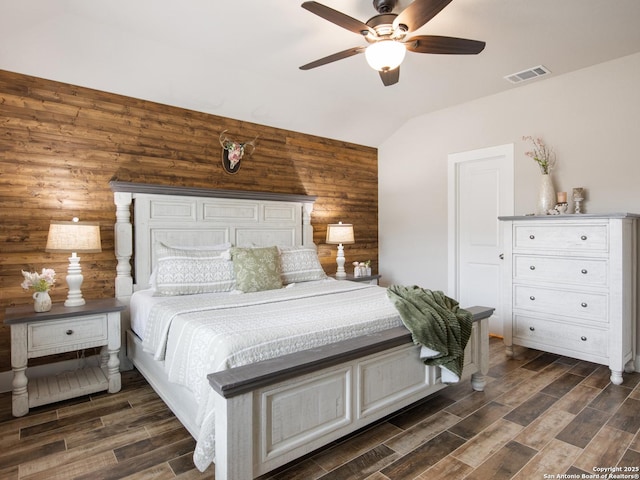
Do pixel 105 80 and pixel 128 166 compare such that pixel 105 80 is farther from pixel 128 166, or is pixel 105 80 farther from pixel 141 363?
pixel 141 363

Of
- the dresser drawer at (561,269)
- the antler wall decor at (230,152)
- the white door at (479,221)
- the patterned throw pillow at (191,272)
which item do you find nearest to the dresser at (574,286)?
the dresser drawer at (561,269)

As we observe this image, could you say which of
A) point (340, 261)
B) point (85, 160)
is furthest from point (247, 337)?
point (340, 261)

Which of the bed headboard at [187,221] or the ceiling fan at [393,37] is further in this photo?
the bed headboard at [187,221]

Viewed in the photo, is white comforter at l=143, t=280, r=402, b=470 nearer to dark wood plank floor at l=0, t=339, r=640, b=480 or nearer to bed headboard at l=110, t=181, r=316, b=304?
dark wood plank floor at l=0, t=339, r=640, b=480

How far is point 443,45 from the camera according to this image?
2283 millimetres

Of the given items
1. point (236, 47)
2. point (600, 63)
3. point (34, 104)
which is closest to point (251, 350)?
point (236, 47)

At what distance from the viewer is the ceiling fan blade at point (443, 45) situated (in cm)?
220

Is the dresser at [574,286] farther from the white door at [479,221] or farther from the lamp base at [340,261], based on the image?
the lamp base at [340,261]

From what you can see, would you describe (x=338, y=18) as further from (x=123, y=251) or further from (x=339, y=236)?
(x=339, y=236)

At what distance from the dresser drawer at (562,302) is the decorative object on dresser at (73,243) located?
12.1 feet

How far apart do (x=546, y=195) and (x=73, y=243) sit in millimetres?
4028

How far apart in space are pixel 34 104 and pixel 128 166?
78 cm

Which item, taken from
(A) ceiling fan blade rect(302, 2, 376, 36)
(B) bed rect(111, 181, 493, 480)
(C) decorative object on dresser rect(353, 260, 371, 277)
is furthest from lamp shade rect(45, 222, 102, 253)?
(C) decorative object on dresser rect(353, 260, 371, 277)

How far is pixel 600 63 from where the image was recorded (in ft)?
11.2
